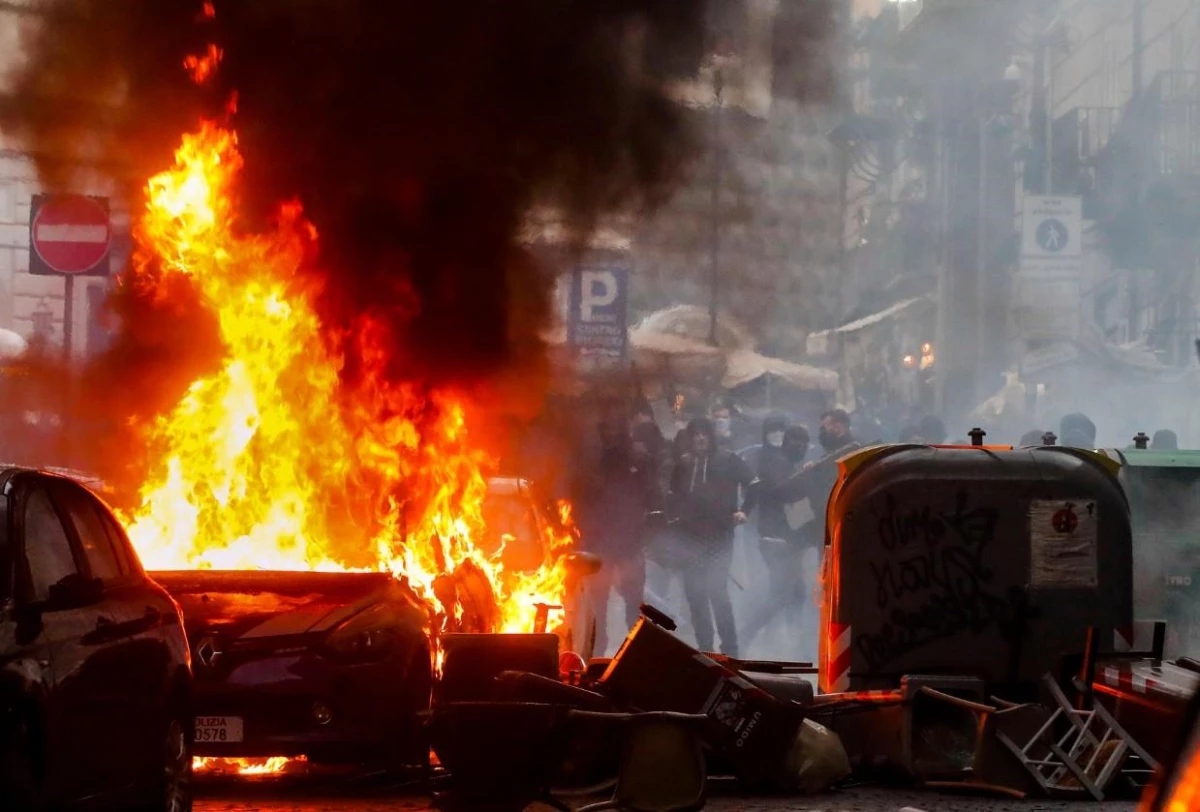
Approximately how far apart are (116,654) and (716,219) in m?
13.6

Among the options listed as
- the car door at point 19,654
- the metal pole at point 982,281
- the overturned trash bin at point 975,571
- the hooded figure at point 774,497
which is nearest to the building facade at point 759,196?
the hooded figure at point 774,497

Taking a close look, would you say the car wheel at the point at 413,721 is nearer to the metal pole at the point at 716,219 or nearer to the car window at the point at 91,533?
the car window at the point at 91,533

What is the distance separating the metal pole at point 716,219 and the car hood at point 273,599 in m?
6.55

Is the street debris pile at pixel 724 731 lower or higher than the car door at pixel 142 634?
lower

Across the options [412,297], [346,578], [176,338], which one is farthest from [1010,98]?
[346,578]

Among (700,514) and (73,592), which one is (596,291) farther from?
(73,592)

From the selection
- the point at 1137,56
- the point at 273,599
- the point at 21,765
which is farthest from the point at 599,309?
the point at 1137,56

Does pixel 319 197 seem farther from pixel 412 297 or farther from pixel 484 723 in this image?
pixel 484 723

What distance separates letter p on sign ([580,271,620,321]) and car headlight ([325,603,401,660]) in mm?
10043

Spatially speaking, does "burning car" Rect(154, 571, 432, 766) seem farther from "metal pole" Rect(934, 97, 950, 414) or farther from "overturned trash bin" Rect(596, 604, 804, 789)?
"metal pole" Rect(934, 97, 950, 414)

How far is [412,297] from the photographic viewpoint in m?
12.0

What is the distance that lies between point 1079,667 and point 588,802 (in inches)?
124

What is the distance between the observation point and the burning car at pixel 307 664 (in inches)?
306

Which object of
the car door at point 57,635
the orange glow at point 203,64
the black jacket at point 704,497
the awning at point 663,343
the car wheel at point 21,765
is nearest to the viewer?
the car wheel at point 21,765
